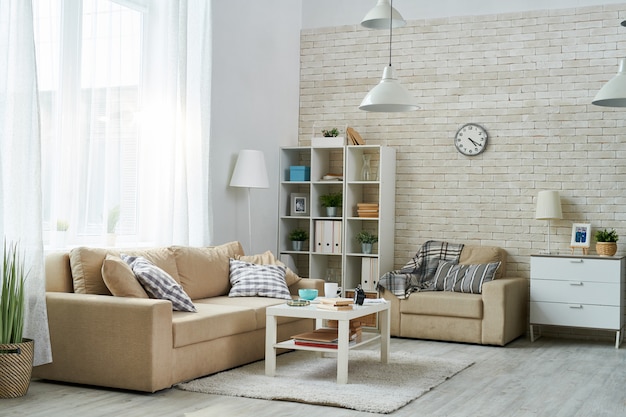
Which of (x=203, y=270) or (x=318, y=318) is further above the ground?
(x=203, y=270)

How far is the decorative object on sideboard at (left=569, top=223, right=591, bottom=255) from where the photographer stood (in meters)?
7.03

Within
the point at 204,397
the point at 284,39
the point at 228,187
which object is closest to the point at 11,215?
the point at 204,397

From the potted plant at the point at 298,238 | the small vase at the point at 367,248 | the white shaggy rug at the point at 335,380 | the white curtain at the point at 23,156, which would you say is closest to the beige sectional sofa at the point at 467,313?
the small vase at the point at 367,248

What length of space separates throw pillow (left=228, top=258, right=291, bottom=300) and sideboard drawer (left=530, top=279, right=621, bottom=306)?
2.26 meters

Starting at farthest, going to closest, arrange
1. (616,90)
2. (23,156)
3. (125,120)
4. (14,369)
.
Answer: (125,120), (616,90), (23,156), (14,369)

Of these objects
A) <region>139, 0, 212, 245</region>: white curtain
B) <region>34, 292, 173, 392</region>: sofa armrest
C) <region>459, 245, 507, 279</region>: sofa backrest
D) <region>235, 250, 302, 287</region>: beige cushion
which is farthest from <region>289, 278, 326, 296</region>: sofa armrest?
<region>34, 292, 173, 392</region>: sofa armrest

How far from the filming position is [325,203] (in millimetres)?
7918

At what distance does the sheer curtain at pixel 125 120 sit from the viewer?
540 cm

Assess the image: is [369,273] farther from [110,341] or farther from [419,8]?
[110,341]

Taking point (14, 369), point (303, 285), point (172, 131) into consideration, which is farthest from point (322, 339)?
point (172, 131)

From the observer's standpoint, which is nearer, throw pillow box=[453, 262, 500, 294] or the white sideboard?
the white sideboard

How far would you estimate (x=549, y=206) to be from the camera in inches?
279

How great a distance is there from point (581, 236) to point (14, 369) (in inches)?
190

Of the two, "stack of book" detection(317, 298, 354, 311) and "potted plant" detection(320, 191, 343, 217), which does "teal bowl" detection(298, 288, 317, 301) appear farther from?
"potted plant" detection(320, 191, 343, 217)
